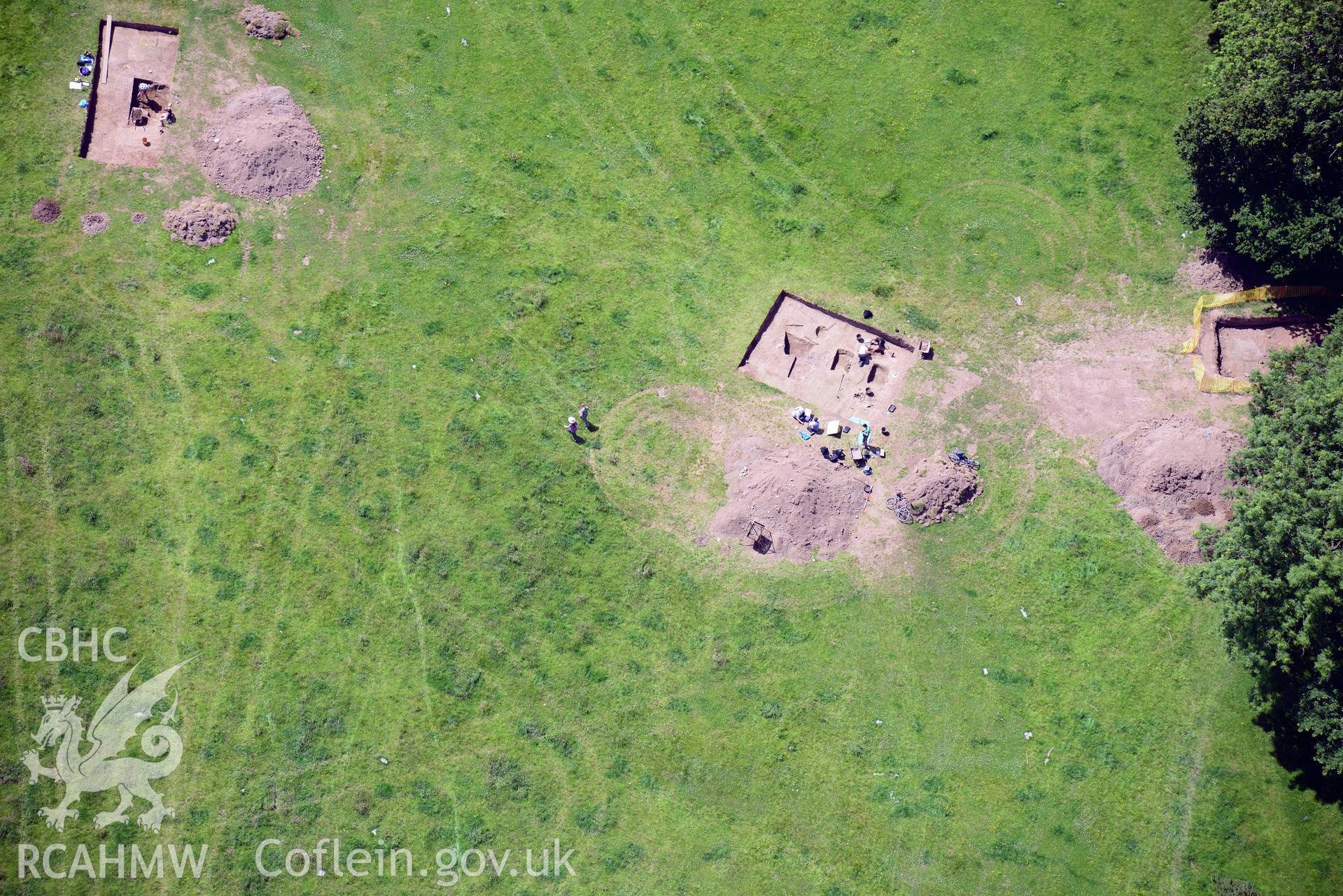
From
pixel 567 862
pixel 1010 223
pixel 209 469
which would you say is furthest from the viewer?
pixel 1010 223

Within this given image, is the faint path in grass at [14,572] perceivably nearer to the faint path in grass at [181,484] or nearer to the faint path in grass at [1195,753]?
the faint path in grass at [181,484]

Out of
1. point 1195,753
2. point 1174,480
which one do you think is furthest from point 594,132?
point 1195,753

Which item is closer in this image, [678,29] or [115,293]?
[115,293]

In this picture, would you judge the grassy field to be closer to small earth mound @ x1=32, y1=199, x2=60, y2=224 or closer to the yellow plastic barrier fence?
small earth mound @ x1=32, y1=199, x2=60, y2=224

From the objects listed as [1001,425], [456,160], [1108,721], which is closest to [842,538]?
[1001,425]

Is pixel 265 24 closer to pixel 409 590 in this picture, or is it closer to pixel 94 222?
pixel 94 222

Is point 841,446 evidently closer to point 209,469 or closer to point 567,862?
point 567,862
